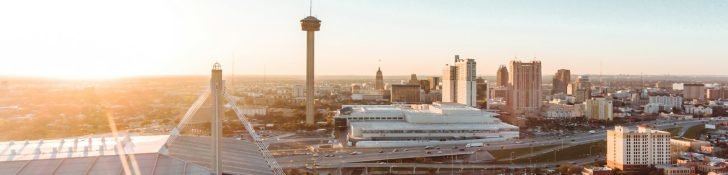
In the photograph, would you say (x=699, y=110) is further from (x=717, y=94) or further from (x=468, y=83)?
(x=717, y=94)

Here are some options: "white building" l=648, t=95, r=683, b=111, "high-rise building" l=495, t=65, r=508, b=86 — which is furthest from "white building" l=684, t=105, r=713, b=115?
"high-rise building" l=495, t=65, r=508, b=86

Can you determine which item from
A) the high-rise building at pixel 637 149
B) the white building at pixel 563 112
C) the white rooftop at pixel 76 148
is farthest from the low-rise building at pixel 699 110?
the white rooftop at pixel 76 148

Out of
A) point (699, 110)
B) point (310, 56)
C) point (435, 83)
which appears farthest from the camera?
point (435, 83)

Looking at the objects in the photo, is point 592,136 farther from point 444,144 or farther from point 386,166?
point 386,166

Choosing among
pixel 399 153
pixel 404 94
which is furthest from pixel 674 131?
pixel 404 94

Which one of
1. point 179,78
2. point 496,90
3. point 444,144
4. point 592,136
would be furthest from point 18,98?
point 496,90

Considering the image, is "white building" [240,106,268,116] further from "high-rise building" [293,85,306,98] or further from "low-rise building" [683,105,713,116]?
"low-rise building" [683,105,713,116]
